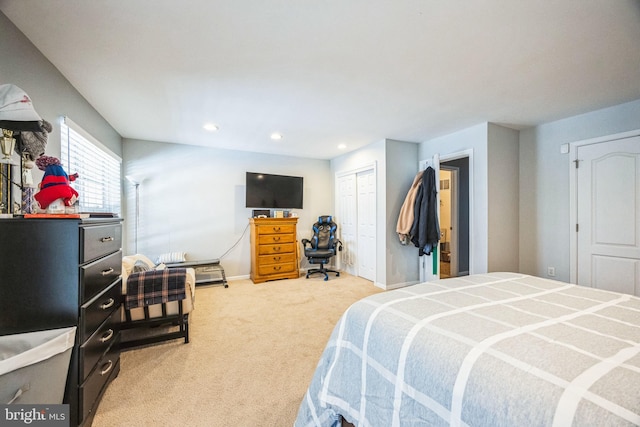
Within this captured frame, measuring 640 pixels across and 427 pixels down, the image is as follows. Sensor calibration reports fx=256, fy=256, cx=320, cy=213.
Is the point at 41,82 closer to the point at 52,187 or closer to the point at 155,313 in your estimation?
the point at 52,187

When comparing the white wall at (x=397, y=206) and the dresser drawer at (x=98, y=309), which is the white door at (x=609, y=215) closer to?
the white wall at (x=397, y=206)

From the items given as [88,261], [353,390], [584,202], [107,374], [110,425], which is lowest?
[110,425]

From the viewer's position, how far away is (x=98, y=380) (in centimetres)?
146

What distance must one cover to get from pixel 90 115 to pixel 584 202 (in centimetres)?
540

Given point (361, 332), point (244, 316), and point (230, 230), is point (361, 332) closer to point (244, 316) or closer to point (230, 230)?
point (244, 316)

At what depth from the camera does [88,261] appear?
1278mm

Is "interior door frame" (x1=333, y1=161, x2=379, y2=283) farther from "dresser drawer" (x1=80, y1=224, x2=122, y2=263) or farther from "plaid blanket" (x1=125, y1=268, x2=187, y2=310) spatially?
"dresser drawer" (x1=80, y1=224, x2=122, y2=263)

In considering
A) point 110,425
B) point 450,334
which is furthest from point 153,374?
point 450,334

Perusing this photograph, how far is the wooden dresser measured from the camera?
4.25 metres

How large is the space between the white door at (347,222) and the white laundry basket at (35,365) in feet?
13.0

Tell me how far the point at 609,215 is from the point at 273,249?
4.25 m

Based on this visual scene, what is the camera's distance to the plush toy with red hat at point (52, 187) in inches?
47.9

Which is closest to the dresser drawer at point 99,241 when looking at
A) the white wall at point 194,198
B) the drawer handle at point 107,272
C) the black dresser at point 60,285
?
the black dresser at point 60,285

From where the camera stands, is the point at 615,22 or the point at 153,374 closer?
the point at 615,22
